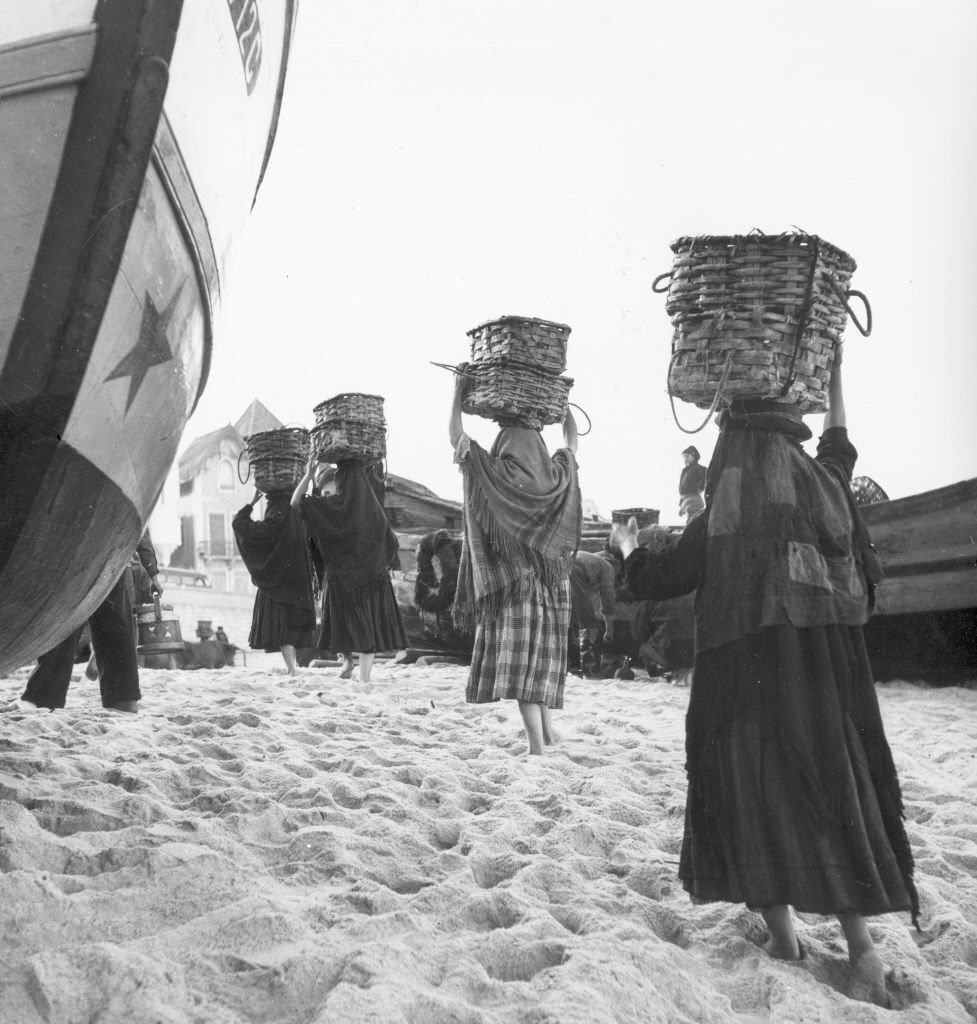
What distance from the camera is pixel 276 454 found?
8.05 metres

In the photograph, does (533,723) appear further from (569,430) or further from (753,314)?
(753,314)

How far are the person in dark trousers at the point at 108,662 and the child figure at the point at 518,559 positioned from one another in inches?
58.6

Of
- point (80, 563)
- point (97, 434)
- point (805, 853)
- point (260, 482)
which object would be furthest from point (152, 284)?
point (260, 482)

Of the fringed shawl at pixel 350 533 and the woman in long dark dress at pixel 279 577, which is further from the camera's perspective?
the woman in long dark dress at pixel 279 577

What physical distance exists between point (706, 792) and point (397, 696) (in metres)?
4.29

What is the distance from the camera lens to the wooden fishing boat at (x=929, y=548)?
20.5 feet

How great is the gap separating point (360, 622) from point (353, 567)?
0.43 meters

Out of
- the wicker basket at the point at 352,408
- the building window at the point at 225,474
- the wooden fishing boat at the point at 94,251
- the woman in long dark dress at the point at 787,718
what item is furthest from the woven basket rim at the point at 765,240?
the building window at the point at 225,474

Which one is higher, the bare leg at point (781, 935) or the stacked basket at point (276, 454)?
the stacked basket at point (276, 454)

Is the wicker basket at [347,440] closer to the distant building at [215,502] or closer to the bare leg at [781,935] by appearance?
the bare leg at [781,935]

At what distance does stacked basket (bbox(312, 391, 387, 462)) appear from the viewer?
7281 mm

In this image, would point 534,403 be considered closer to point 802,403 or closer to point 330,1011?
point 802,403

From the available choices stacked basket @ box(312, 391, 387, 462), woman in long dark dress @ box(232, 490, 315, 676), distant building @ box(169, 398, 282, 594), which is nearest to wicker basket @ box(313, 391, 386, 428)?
stacked basket @ box(312, 391, 387, 462)

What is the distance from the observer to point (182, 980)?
5.39 ft
